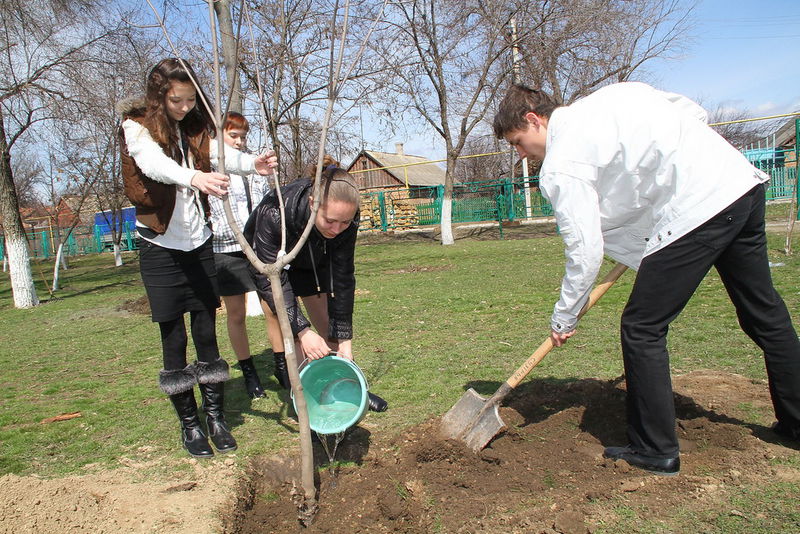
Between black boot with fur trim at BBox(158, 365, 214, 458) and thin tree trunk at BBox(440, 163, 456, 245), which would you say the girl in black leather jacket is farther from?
thin tree trunk at BBox(440, 163, 456, 245)

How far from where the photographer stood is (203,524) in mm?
2328

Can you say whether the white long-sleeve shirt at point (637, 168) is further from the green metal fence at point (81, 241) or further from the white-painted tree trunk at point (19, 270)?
the green metal fence at point (81, 241)

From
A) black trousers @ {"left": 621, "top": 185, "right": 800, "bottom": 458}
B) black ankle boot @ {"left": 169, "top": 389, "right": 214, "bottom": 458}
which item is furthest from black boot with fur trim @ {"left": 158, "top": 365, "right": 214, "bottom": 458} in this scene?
black trousers @ {"left": 621, "top": 185, "right": 800, "bottom": 458}

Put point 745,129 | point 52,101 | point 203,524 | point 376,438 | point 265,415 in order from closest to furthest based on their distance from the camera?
1. point 203,524
2. point 376,438
3. point 265,415
4. point 52,101
5. point 745,129

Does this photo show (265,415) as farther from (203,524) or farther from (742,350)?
(742,350)

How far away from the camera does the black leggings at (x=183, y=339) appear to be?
305 centimetres

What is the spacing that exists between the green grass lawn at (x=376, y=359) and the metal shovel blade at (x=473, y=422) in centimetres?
34

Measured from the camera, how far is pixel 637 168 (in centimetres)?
237

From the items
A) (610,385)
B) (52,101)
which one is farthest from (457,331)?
(52,101)

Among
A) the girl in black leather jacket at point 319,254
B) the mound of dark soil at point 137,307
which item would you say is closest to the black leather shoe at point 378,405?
the girl in black leather jacket at point 319,254

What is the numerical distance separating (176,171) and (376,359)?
2662 mm

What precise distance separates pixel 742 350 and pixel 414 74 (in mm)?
15848

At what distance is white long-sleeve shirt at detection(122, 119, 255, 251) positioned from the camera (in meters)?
2.58

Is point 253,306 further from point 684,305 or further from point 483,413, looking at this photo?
point 684,305
